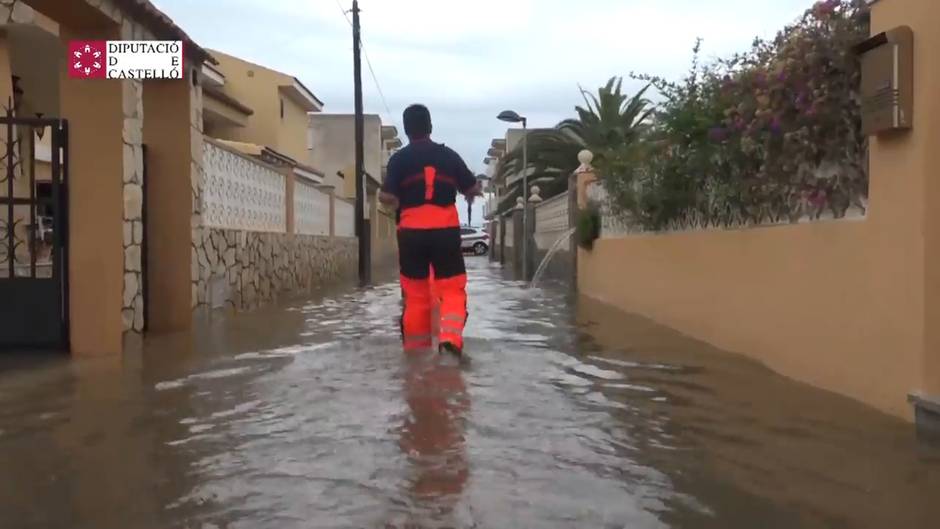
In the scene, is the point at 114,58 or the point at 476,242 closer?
the point at 114,58

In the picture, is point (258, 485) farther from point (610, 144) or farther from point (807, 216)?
point (610, 144)

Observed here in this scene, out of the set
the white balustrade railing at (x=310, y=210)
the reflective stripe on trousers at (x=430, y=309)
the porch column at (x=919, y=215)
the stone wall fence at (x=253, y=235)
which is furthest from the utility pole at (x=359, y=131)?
the porch column at (x=919, y=215)

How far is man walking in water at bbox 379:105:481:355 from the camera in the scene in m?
6.50

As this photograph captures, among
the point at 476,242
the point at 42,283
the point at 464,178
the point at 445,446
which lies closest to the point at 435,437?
the point at 445,446

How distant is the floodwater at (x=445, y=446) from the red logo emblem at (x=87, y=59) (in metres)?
2.15

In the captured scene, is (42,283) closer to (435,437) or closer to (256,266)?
(435,437)

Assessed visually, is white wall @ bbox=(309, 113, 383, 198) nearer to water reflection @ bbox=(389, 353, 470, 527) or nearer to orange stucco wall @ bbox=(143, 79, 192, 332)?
orange stucco wall @ bbox=(143, 79, 192, 332)

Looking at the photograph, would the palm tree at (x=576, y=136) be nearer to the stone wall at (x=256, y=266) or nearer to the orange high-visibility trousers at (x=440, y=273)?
the stone wall at (x=256, y=266)

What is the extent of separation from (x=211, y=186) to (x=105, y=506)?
7592 millimetres

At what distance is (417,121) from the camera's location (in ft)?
22.1

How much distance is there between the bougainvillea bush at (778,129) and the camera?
17.7 ft

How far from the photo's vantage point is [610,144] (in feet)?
85.5

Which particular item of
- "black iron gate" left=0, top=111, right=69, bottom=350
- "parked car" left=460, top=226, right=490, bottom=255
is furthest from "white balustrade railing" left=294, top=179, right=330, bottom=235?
"parked car" left=460, top=226, right=490, bottom=255

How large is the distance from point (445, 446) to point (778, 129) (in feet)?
9.71
